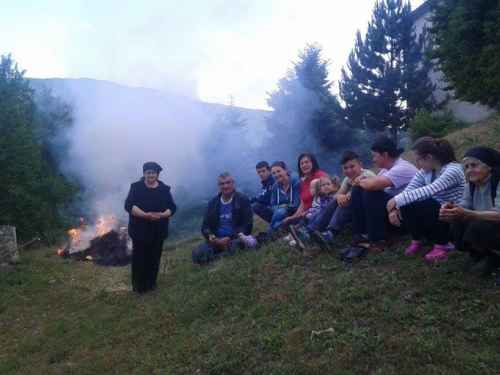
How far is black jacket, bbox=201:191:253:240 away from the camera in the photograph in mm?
7316

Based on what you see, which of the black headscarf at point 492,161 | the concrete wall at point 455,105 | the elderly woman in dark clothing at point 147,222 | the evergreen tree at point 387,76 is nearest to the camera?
the black headscarf at point 492,161

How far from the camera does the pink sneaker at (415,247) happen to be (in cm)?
498

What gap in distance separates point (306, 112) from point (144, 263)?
1434cm

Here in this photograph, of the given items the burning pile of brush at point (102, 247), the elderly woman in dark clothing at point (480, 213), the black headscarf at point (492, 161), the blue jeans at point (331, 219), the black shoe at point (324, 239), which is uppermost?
the black headscarf at point (492, 161)

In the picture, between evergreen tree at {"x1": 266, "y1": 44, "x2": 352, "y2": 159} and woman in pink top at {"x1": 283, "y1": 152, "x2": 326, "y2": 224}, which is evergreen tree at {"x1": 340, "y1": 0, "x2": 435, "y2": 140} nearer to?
evergreen tree at {"x1": 266, "y1": 44, "x2": 352, "y2": 159}

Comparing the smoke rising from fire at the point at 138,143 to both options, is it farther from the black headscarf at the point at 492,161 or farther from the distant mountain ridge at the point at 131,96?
the black headscarf at the point at 492,161

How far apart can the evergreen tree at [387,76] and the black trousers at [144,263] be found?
1871 centimetres

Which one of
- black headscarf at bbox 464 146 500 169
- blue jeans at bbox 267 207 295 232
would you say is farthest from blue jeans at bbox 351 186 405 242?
blue jeans at bbox 267 207 295 232

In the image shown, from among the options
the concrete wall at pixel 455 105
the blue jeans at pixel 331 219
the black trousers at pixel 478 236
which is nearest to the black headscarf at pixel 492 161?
the black trousers at pixel 478 236

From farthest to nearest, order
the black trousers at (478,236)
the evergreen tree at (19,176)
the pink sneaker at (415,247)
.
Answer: the evergreen tree at (19,176), the pink sneaker at (415,247), the black trousers at (478,236)

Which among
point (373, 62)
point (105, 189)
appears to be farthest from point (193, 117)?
point (373, 62)

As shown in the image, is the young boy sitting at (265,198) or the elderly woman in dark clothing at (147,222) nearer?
the elderly woman in dark clothing at (147,222)

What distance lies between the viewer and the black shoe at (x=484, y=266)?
4062mm

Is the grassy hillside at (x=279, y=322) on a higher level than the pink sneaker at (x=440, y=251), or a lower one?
lower
